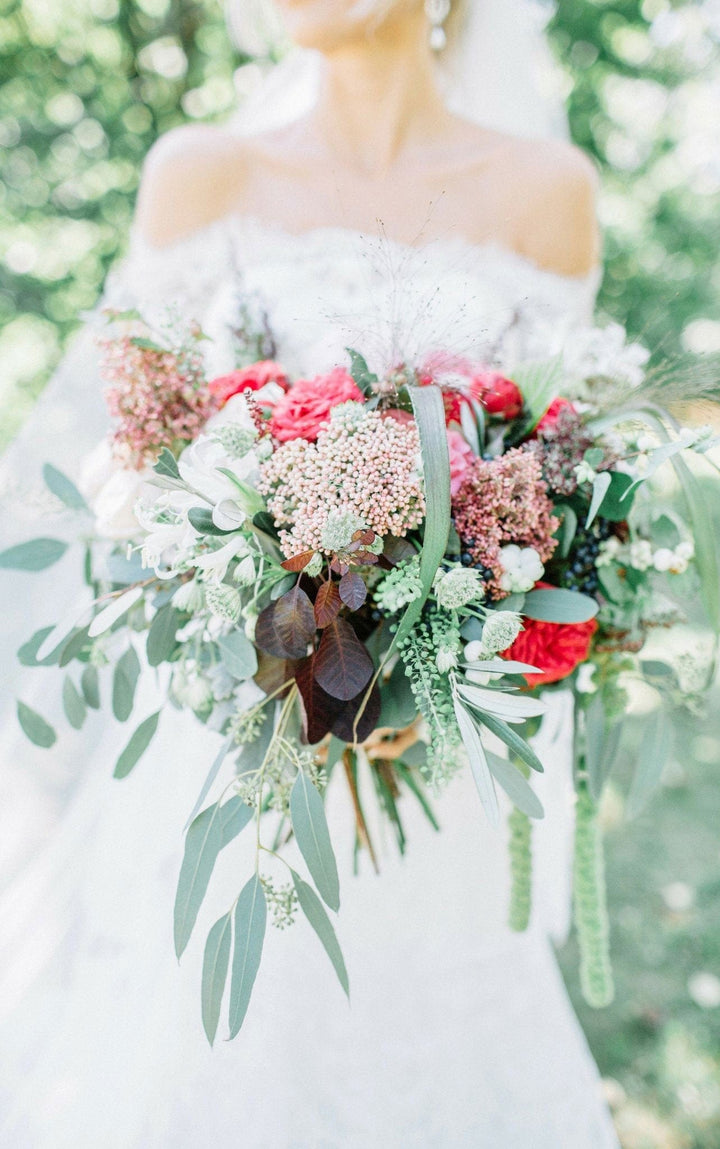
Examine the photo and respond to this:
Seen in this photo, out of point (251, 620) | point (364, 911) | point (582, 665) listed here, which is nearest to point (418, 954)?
point (364, 911)

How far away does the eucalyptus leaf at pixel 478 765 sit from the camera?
0.70 m

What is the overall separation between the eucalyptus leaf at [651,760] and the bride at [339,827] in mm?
120

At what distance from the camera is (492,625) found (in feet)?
2.34

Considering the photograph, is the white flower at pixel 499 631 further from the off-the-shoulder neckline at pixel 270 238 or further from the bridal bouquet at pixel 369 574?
the off-the-shoulder neckline at pixel 270 238

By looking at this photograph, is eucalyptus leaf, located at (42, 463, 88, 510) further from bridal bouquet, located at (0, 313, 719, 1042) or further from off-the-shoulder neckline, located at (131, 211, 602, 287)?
off-the-shoulder neckline, located at (131, 211, 602, 287)

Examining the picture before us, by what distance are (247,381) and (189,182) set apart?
2.81 feet

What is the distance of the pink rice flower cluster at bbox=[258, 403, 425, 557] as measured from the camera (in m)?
0.73

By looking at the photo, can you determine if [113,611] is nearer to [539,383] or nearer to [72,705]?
[72,705]

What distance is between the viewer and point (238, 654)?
2.68ft

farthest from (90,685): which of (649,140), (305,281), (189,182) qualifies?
(649,140)

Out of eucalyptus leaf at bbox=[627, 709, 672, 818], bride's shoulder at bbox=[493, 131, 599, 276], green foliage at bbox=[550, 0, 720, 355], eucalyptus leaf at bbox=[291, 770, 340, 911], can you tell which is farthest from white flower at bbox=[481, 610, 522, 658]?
green foliage at bbox=[550, 0, 720, 355]

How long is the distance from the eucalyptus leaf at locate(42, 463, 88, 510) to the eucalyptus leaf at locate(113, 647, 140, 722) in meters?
0.21

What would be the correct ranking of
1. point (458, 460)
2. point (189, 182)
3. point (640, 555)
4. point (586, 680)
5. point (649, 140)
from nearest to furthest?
1. point (458, 460)
2. point (640, 555)
3. point (586, 680)
4. point (189, 182)
5. point (649, 140)

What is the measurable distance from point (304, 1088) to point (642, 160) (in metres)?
3.57
